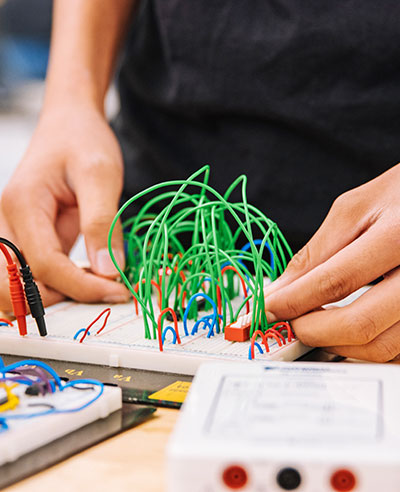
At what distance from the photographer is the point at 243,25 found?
45.1 inches

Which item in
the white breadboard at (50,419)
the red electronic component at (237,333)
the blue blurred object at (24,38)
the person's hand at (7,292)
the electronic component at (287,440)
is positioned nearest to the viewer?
the electronic component at (287,440)

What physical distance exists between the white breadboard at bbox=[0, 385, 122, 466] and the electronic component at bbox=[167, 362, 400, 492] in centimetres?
12

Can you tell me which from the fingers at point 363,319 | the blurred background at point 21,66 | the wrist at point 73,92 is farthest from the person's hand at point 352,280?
the blurred background at point 21,66

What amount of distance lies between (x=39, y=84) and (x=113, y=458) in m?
5.27

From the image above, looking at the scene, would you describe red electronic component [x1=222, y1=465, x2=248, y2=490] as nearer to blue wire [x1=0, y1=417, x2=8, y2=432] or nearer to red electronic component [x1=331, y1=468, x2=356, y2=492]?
red electronic component [x1=331, y1=468, x2=356, y2=492]

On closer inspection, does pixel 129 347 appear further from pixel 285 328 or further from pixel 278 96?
pixel 278 96

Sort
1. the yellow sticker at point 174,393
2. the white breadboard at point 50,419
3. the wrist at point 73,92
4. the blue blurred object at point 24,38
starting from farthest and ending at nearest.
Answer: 1. the blue blurred object at point 24,38
2. the wrist at point 73,92
3. the yellow sticker at point 174,393
4. the white breadboard at point 50,419

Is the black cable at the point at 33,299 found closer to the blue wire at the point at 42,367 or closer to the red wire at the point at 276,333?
the blue wire at the point at 42,367

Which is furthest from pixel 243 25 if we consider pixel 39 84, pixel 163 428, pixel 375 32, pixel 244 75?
pixel 39 84

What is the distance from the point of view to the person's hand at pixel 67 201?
0.97m

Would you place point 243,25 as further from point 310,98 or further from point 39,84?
point 39,84

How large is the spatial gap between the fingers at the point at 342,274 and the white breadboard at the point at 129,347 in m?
0.05

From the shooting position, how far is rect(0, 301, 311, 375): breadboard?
0.71 m

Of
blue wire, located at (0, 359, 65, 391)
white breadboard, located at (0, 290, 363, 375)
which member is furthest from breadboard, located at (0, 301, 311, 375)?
blue wire, located at (0, 359, 65, 391)
